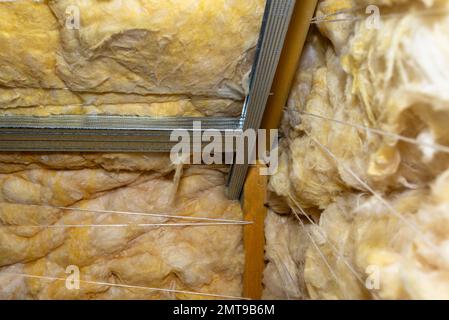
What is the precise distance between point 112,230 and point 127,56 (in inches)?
32.9

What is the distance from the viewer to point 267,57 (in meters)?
1.37

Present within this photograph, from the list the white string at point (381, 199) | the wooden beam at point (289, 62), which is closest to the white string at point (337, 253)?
the white string at point (381, 199)

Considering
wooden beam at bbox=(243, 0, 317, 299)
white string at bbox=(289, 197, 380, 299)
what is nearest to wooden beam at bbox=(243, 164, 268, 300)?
wooden beam at bbox=(243, 0, 317, 299)

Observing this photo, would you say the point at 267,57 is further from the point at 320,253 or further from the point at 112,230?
the point at 112,230

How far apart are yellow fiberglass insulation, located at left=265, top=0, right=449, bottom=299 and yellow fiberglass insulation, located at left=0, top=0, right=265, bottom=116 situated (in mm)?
313

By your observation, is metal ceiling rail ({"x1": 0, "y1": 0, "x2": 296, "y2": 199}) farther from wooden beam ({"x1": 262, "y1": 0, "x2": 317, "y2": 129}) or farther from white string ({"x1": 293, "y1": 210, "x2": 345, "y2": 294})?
white string ({"x1": 293, "y1": 210, "x2": 345, "y2": 294})

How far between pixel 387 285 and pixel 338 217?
44 cm

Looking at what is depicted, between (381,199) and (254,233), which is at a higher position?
(254,233)

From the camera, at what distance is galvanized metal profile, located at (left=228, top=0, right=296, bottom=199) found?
1.24 m

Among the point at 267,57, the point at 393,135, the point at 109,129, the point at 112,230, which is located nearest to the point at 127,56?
the point at 109,129

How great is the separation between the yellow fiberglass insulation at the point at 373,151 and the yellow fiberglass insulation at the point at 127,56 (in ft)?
1.03

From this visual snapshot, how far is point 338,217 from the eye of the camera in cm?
129

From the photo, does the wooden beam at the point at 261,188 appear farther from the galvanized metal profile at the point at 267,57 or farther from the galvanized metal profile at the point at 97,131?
the galvanized metal profile at the point at 97,131
